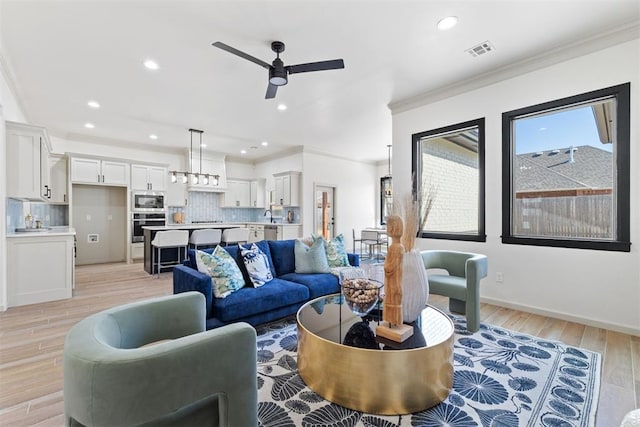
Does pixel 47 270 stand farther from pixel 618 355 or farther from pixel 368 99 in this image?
pixel 618 355

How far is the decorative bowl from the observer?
1924 mm

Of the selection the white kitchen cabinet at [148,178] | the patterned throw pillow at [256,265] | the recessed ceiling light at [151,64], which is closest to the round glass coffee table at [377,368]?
the patterned throw pillow at [256,265]

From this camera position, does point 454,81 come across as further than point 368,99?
No

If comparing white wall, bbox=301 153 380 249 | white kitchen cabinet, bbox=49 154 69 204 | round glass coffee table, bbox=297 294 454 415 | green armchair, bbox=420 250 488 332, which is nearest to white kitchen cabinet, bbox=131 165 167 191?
white kitchen cabinet, bbox=49 154 69 204

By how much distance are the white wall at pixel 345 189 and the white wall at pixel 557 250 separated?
387 centimetres

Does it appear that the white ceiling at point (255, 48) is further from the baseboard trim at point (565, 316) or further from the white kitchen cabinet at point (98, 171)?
the baseboard trim at point (565, 316)

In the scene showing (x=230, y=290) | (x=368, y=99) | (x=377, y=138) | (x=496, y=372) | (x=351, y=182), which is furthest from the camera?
(x=351, y=182)

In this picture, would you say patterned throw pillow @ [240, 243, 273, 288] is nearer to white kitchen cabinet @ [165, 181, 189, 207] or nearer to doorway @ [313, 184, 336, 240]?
doorway @ [313, 184, 336, 240]

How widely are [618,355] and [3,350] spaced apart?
5182 mm

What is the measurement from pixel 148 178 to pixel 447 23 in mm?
7062

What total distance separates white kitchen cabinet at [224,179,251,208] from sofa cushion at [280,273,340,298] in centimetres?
575

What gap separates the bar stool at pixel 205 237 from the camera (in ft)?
19.1

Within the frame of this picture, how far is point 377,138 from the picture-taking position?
22.3 ft

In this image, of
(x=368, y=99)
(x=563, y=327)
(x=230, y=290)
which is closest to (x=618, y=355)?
(x=563, y=327)
